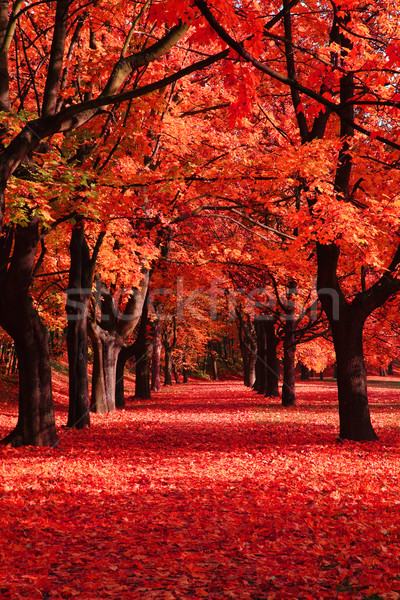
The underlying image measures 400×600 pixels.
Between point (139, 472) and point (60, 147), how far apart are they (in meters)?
6.44

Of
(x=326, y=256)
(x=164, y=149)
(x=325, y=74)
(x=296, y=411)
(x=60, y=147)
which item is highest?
(x=164, y=149)

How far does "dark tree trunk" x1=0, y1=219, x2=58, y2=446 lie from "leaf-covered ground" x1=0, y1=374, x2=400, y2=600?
1.59 feet

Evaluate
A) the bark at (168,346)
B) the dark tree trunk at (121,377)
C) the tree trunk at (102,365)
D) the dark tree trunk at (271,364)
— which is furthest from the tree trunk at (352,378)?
the bark at (168,346)

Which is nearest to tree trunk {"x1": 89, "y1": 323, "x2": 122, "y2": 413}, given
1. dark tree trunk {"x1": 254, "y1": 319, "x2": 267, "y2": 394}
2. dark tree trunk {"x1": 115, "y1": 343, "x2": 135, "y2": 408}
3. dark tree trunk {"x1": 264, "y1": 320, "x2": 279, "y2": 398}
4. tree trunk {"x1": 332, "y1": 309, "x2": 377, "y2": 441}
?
dark tree trunk {"x1": 115, "y1": 343, "x2": 135, "y2": 408}

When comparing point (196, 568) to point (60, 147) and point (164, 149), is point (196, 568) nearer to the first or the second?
point (60, 147)

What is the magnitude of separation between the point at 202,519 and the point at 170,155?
30.8ft

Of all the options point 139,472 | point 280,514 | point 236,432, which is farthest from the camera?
point 236,432

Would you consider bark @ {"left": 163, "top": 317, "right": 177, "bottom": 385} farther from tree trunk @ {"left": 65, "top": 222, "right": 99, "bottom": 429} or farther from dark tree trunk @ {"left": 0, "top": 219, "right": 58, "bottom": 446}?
dark tree trunk @ {"left": 0, "top": 219, "right": 58, "bottom": 446}

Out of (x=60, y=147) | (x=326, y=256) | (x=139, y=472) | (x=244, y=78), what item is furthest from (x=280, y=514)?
(x=60, y=147)

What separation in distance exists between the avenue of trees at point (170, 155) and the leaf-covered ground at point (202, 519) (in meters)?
1.99

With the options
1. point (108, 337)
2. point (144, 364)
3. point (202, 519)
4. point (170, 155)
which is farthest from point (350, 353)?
point (144, 364)

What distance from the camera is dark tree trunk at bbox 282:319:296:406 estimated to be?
66.6 ft

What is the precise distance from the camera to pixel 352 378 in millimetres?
10688

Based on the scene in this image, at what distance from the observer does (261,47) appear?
13.9 ft
